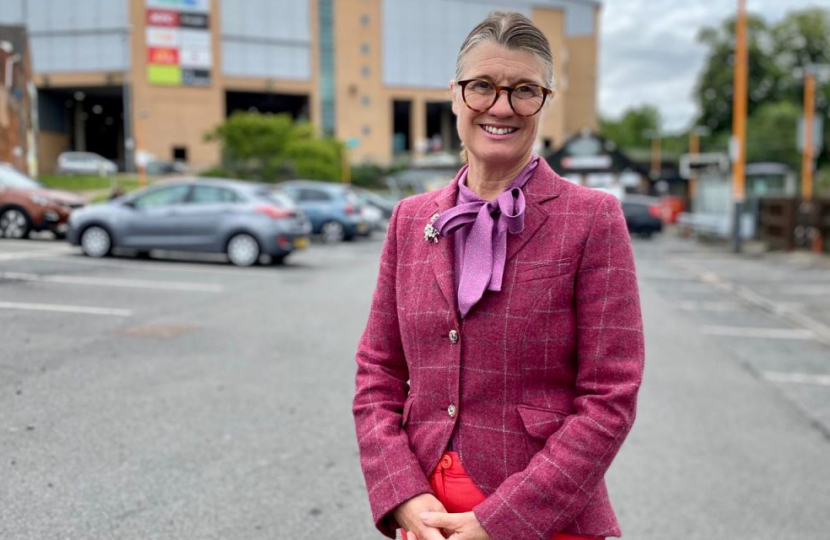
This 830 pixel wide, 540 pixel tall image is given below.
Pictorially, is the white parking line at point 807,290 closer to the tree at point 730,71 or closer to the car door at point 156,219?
the car door at point 156,219

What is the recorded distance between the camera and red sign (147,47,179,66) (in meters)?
61.0

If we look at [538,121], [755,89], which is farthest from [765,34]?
[538,121]

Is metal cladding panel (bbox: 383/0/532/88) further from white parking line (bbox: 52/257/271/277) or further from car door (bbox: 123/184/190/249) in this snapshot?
white parking line (bbox: 52/257/271/277)

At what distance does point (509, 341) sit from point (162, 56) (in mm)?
64626

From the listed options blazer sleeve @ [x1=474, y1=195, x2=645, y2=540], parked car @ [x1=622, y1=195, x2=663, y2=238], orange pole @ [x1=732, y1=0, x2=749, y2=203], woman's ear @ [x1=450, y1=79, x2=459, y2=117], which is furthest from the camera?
parked car @ [x1=622, y1=195, x2=663, y2=238]

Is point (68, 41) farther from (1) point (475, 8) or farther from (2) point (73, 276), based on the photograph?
(2) point (73, 276)

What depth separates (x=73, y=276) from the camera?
962cm

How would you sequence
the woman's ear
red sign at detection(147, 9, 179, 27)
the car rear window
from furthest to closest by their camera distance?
red sign at detection(147, 9, 179, 27), the car rear window, the woman's ear

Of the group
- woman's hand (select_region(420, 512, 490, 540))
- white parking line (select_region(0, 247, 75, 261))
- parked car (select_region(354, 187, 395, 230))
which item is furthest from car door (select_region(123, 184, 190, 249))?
woman's hand (select_region(420, 512, 490, 540))

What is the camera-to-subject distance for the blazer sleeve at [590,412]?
1.81 meters

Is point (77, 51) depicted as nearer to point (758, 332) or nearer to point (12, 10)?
point (12, 10)

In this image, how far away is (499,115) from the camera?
1914 mm

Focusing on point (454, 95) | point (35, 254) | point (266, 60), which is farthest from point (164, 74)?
point (454, 95)

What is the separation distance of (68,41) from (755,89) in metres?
52.3
